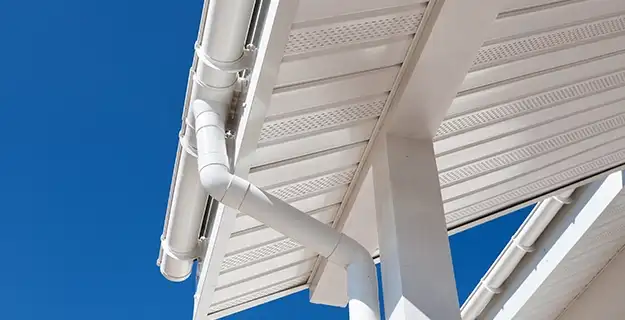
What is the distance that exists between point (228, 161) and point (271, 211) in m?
0.27

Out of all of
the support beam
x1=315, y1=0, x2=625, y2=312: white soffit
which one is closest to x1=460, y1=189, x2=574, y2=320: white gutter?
x1=315, y1=0, x2=625, y2=312: white soffit

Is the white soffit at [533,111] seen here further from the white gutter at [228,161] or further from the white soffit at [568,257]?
the white gutter at [228,161]

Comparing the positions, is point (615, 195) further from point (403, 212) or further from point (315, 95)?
point (315, 95)

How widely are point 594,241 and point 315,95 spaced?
2.99 meters

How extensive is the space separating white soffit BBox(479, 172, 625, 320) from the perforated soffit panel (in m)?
0.55

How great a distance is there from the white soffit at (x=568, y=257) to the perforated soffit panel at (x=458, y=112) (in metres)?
0.55

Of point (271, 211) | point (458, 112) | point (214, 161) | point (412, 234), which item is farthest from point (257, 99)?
point (458, 112)

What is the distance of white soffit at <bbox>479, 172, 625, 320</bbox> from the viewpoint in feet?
14.6

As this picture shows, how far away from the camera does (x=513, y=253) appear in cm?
494

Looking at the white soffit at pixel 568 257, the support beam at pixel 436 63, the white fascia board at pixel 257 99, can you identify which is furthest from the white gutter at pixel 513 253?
the white fascia board at pixel 257 99

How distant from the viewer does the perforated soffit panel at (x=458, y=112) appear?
96.4 inches

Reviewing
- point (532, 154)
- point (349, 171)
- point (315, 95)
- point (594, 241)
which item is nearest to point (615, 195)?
point (594, 241)

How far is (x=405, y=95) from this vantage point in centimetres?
262

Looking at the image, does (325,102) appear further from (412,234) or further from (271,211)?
(412,234)
